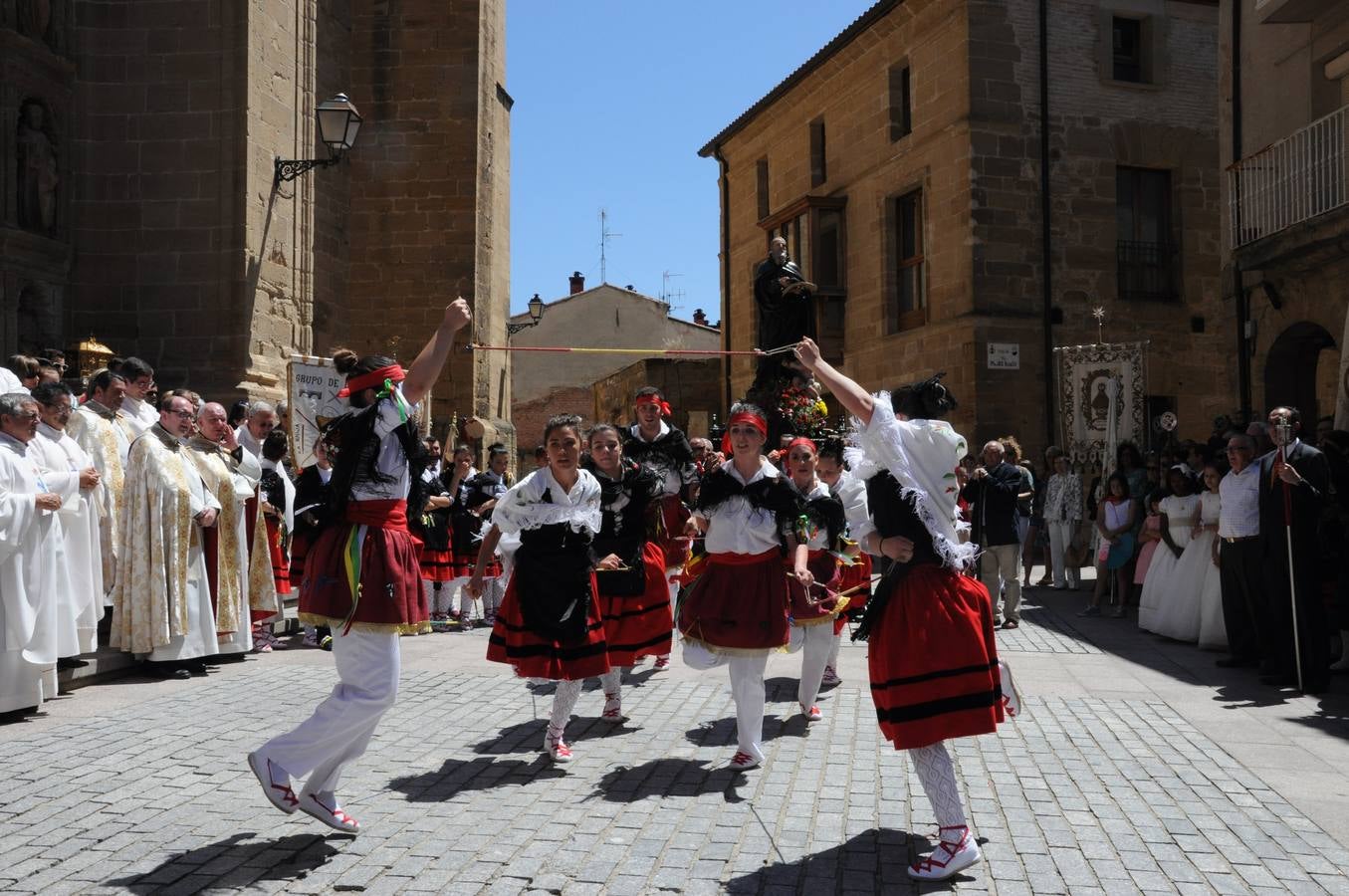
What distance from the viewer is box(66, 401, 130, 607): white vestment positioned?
8.78 metres

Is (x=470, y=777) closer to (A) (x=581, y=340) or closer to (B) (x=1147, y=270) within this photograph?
(B) (x=1147, y=270)

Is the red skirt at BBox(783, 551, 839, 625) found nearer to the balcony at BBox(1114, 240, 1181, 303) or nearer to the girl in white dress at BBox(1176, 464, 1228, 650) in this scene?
the girl in white dress at BBox(1176, 464, 1228, 650)

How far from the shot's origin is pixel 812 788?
18.7 ft

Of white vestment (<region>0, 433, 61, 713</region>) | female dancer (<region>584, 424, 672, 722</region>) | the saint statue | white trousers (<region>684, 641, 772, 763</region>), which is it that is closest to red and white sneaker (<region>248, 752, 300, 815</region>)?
white trousers (<region>684, 641, 772, 763</region>)

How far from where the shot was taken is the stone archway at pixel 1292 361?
16.1m

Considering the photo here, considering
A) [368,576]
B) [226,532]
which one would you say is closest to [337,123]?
→ [226,532]

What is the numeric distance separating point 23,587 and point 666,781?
4.11 m

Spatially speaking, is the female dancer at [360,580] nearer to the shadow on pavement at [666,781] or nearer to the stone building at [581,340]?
the shadow on pavement at [666,781]

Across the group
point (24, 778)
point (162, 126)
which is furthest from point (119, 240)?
point (24, 778)

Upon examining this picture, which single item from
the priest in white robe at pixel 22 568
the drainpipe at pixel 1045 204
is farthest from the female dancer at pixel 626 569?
the drainpipe at pixel 1045 204

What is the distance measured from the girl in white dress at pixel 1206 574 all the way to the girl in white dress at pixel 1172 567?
0.07m

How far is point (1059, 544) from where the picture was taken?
53.3 feet

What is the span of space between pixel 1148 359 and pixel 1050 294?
2.32 meters

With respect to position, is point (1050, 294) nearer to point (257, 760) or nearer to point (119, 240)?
point (119, 240)
